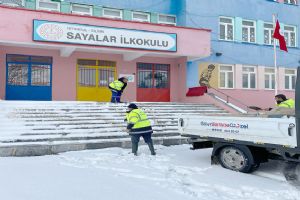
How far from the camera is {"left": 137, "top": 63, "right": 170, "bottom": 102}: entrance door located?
1923 cm

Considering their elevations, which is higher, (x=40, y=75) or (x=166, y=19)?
(x=166, y=19)

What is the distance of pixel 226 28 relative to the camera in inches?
853

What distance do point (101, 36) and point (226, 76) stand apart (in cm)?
946

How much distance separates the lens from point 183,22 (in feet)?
66.1

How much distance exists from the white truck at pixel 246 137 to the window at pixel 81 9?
467 inches

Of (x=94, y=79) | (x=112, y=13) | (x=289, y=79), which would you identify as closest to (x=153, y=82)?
(x=94, y=79)

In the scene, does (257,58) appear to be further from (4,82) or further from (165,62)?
(4,82)

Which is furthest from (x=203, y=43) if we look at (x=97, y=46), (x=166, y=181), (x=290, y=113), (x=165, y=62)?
(x=166, y=181)

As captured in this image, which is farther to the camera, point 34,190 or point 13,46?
point 13,46

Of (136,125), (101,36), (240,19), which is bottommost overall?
(136,125)

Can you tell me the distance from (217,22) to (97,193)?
58.3 feet

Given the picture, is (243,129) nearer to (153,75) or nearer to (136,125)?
(136,125)

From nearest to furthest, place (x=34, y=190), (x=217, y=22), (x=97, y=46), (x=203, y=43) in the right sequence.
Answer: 1. (x=34, y=190)
2. (x=97, y=46)
3. (x=203, y=43)
4. (x=217, y=22)

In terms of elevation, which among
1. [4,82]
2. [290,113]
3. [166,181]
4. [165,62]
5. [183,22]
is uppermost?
[183,22]
